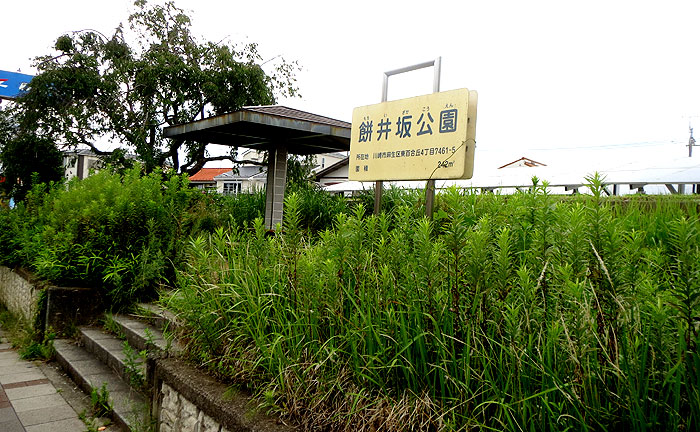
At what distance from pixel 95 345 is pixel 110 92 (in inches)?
361

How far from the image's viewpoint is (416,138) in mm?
4207

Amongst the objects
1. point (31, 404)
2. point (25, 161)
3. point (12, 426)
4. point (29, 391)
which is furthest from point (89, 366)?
point (25, 161)

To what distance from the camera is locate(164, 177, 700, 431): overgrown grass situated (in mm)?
1489

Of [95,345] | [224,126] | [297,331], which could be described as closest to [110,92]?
[224,126]

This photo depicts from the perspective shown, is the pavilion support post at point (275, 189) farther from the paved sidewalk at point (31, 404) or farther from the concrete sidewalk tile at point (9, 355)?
the paved sidewalk at point (31, 404)

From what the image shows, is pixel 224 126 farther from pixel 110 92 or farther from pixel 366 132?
pixel 110 92

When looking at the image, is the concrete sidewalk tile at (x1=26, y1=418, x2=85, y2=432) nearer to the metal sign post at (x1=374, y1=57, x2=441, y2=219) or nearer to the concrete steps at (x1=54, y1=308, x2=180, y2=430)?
the concrete steps at (x1=54, y1=308, x2=180, y2=430)

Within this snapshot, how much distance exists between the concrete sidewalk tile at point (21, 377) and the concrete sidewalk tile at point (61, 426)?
48.1 inches

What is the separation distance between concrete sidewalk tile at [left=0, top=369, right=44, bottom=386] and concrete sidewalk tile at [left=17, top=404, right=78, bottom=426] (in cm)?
88

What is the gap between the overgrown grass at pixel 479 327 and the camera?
1.49 meters

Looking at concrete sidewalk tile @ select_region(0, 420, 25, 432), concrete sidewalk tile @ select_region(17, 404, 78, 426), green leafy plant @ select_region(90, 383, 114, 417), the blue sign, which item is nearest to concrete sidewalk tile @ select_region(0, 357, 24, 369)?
concrete sidewalk tile @ select_region(17, 404, 78, 426)

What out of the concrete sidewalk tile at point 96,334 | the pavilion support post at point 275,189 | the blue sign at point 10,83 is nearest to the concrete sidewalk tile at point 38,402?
the concrete sidewalk tile at point 96,334

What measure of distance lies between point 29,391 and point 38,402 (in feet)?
1.12

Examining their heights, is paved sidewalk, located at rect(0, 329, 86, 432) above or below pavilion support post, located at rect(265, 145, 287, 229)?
below
